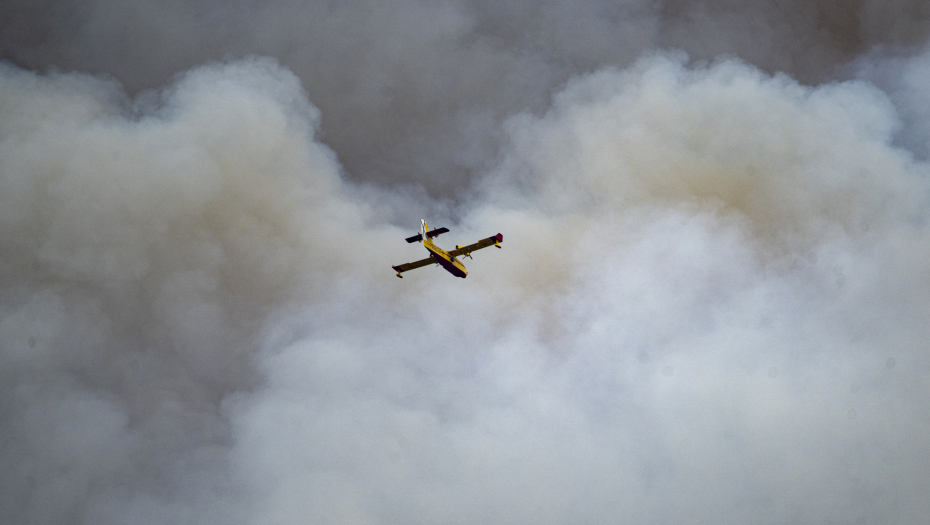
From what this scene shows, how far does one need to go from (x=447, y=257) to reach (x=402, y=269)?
22.0 feet

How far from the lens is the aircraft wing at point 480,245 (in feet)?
363

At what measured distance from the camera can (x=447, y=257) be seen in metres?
114

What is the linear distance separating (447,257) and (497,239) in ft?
22.8

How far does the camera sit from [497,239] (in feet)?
363

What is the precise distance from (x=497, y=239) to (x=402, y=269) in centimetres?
1364

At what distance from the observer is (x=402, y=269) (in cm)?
11781

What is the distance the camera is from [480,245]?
112 meters

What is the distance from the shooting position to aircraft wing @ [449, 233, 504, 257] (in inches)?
4360
